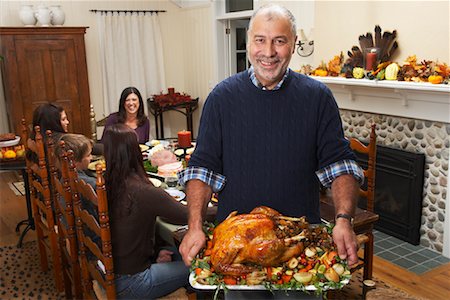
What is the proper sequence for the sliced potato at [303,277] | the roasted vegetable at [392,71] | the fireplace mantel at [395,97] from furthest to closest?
the roasted vegetable at [392,71] < the fireplace mantel at [395,97] < the sliced potato at [303,277]

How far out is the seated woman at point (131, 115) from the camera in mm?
4023

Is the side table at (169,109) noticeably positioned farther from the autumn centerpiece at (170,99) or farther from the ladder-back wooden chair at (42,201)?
the ladder-back wooden chair at (42,201)

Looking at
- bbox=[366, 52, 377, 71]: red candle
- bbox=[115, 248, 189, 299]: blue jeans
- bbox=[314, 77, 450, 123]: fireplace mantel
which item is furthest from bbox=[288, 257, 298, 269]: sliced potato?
bbox=[366, 52, 377, 71]: red candle

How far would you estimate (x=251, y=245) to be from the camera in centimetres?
115

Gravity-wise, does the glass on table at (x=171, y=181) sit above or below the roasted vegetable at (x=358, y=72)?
below

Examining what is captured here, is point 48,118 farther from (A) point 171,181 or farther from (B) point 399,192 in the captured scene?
(B) point 399,192

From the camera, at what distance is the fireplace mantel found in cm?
315

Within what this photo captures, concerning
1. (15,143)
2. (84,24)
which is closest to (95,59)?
(84,24)

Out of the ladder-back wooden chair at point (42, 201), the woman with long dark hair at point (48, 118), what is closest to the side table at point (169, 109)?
the woman with long dark hair at point (48, 118)

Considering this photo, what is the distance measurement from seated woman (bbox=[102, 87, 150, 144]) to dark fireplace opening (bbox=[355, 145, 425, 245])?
2004 mm

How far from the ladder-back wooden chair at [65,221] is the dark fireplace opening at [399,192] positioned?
2.44 metres

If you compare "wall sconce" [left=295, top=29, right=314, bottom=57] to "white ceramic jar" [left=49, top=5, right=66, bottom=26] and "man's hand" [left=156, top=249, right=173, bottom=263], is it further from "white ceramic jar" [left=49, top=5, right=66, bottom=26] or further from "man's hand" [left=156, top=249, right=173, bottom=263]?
"white ceramic jar" [left=49, top=5, right=66, bottom=26]

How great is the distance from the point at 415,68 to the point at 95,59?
4213 millimetres

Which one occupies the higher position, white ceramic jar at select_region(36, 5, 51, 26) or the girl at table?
white ceramic jar at select_region(36, 5, 51, 26)
